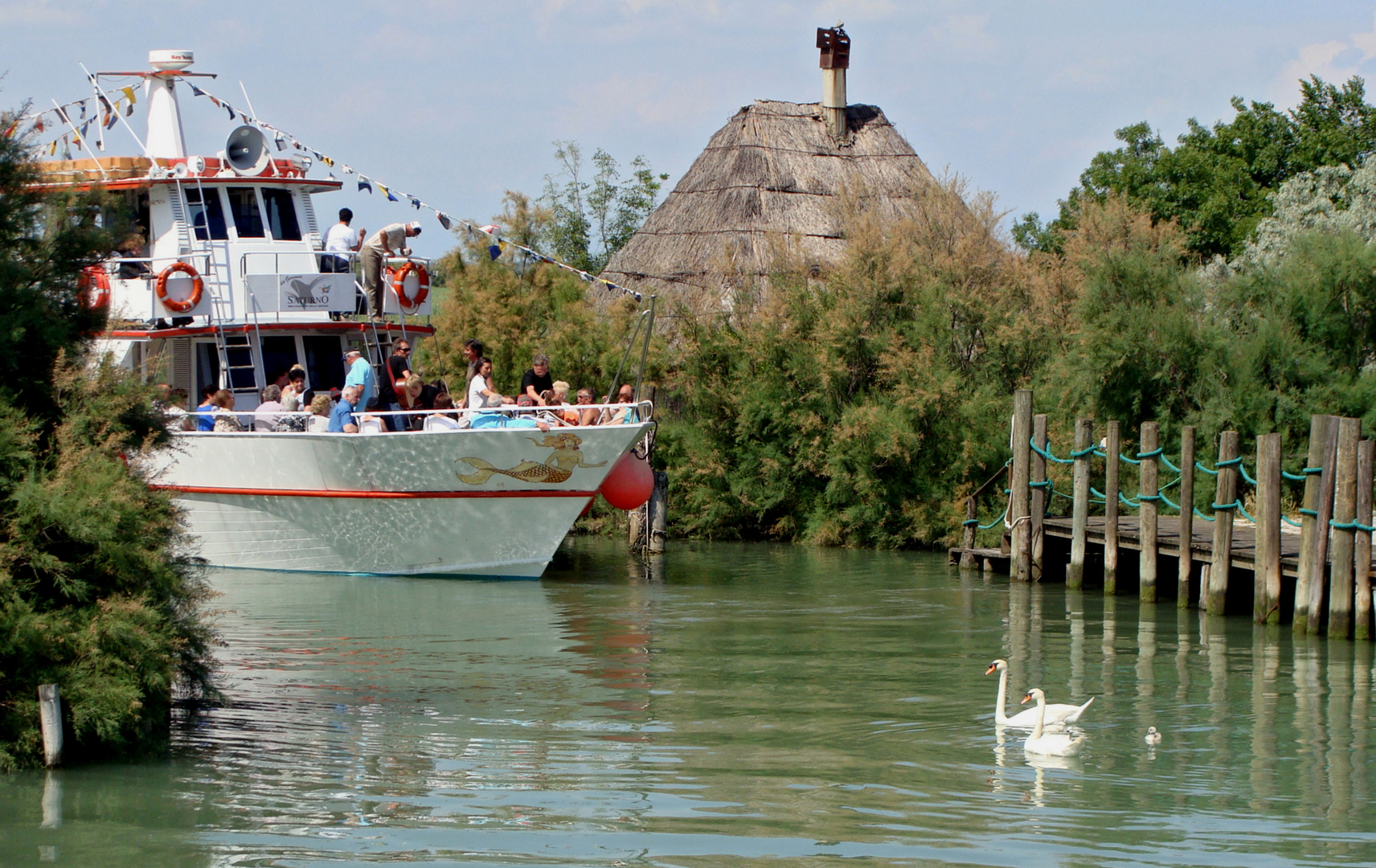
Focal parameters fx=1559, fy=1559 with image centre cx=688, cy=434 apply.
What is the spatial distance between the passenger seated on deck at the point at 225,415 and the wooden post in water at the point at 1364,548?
1322 cm

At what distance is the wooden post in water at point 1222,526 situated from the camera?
16281mm

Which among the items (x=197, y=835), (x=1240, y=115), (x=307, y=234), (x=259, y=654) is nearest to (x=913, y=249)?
(x=307, y=234)

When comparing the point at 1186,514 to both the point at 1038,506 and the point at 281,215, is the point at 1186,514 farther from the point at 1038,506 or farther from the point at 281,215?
the point at 281,215

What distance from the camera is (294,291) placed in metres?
20.7

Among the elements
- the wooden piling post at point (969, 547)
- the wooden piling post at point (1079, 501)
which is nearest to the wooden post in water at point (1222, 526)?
the wooden piling post at point (1079, 501)

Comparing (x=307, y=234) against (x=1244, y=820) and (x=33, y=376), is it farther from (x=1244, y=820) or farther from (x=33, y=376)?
(x=1244, y=820)

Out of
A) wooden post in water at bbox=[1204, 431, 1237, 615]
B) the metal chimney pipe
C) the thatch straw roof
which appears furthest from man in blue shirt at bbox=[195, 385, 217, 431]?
the metal chimney pipe

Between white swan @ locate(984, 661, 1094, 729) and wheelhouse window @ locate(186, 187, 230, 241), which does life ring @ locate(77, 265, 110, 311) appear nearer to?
white swan @ locate(984, 661, 1094, 729)

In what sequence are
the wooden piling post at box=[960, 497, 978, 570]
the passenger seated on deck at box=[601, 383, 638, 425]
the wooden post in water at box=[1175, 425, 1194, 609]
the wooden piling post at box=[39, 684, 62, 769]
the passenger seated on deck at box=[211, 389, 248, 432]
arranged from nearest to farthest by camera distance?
the wooden piling post at box=[39, 684, 62, 769] < the wooden post in water at box=[1175, 425, 1194, 609] < the passenger seated on deck at box=[601, 383, 638, 425] < the passenger seated on deck at box=[211, 389, 248, 432] < the wooden piling post at box=[960, 497, 978, 570]

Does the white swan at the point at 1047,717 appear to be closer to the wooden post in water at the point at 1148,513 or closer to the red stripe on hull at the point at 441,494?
the wooden post in water at the point at 1148,513

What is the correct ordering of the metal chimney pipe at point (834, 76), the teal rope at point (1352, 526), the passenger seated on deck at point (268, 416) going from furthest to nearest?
the metal chimney pipe at point (834, 76) → the passenger seated on deck at point (268, 416) → the teal rope at point (1352, 526)

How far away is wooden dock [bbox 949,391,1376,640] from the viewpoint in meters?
14.5

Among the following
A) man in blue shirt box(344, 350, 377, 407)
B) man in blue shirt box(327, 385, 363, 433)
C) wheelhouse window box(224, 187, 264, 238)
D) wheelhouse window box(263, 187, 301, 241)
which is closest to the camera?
man in blue shirt box(327, 385, 363, 433)

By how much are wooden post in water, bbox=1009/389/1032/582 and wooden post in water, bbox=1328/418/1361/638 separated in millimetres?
6096
